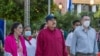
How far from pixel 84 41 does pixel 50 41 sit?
5.01 ft

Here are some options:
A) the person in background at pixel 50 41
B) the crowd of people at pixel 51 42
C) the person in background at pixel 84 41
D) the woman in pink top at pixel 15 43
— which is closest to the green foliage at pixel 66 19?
the crowd of people at pixel 51 42

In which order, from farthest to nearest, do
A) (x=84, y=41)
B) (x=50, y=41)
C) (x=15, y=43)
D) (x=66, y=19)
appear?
(x=66, y=19), (x=84, y=41), (x=15, y=43), (x=50, y=41)

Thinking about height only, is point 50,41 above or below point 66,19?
above

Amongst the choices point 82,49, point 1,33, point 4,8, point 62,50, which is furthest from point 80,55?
point 4,8

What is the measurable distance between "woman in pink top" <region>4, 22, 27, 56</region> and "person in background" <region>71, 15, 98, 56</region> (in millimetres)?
1471

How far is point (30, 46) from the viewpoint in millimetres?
12070

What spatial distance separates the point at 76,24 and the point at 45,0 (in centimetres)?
3225

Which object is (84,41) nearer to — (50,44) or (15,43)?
(50,44)

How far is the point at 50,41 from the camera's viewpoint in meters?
10.0

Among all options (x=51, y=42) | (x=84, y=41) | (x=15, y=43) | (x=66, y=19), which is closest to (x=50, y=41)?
(x=51, y=42)

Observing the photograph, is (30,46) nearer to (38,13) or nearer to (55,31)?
(55,31)

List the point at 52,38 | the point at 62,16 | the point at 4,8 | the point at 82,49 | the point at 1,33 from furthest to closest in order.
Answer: the point at 62,16, the point at 4,8, the point at 1,33, the point at 82,49, the point at 52,38

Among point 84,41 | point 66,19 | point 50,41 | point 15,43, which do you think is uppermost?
point 50,41

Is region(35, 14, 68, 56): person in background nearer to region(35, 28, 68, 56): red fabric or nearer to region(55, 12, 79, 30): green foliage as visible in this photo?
region(35, 28, 68, 56): red fabric
